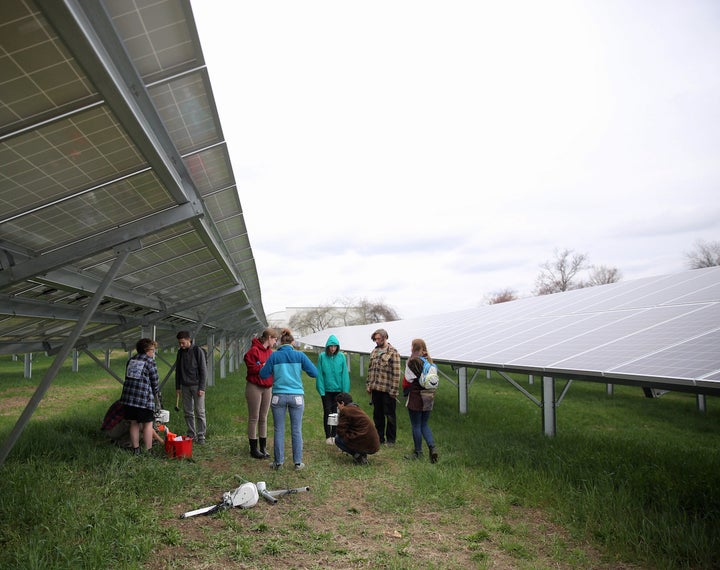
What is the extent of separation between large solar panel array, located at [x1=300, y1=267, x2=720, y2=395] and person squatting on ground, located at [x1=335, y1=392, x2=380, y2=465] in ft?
7.31

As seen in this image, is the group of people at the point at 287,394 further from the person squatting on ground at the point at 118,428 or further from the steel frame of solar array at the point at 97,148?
the steel frame of solar array at the point at 97,148

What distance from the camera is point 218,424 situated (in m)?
9.07

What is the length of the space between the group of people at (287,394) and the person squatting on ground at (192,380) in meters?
0.01

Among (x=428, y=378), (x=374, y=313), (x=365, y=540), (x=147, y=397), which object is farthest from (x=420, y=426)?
(x=374, y=313)

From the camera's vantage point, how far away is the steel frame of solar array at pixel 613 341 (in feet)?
16.6

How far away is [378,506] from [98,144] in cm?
424

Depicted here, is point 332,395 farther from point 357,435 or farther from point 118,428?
point 118,428

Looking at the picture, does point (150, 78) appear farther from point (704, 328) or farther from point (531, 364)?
point (704, 328)

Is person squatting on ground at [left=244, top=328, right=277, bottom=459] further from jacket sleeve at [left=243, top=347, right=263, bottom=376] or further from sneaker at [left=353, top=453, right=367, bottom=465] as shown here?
sneaker at [left=353, top=453, right=367, bottom=465]

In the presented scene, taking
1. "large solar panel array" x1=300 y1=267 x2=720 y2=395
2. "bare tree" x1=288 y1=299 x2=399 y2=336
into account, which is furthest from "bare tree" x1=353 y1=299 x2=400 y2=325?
"large solar panel array" x1=300 y1=267 x2=720 y2=395

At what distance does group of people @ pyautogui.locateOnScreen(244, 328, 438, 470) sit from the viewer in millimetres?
6305

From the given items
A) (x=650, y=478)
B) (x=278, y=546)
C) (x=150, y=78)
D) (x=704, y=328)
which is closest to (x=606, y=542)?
(x=650, y=478)

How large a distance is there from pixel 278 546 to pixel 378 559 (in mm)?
839

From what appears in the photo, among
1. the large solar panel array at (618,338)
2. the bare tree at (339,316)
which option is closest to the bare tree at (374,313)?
the bare tree at (339,316)
